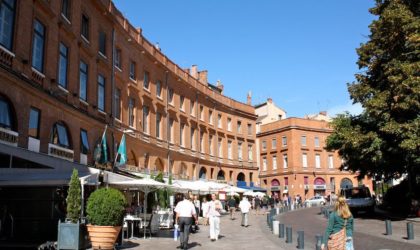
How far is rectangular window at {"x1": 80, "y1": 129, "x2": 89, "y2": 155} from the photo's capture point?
2317cm

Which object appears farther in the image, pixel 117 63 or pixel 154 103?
pixel 154 103

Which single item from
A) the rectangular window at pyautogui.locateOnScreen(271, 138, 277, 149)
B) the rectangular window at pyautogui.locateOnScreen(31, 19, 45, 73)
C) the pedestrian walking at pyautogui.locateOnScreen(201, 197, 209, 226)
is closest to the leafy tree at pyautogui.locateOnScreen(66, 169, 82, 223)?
the rectangular window at pyautogui.locateOnScreen(31, 19, 45, 73)

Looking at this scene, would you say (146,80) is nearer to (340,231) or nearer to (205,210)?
(205,210)

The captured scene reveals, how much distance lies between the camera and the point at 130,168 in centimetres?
2903

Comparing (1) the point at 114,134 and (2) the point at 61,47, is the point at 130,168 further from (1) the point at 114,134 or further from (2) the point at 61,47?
(2) the point at 61,47

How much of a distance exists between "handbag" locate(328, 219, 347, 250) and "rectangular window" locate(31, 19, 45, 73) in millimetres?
14516

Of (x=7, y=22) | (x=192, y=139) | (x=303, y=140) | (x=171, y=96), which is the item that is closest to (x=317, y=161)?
(x=303, y=140)

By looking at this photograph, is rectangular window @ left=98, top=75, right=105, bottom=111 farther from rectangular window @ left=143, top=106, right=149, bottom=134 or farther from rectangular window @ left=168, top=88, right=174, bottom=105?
rectangular window @ left=168, top=88, right=174, bottom=105

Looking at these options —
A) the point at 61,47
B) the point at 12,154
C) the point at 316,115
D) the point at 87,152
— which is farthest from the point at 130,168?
the point at 316,115

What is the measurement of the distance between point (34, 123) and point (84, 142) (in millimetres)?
5159

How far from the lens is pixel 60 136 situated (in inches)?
822

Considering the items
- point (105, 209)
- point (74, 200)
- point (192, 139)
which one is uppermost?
point (192, 139)

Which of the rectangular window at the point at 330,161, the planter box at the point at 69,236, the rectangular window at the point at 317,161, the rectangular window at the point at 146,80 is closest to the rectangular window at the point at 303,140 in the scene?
the rectangular window at the point at 317,161

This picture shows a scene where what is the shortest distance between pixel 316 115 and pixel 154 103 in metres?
50.1
